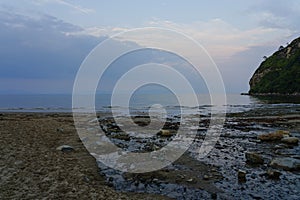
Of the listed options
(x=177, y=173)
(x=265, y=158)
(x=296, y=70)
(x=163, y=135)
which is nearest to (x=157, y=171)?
(x=177, y=173)

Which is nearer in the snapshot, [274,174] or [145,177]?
[145,177]

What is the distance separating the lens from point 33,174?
12180mm

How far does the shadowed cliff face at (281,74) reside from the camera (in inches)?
5925

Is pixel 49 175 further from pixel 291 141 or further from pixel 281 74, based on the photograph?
pixel 281 74

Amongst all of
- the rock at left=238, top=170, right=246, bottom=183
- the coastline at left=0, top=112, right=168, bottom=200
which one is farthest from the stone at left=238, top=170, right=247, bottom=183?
the coastline at left=0, top=112, right=168, bottom=200

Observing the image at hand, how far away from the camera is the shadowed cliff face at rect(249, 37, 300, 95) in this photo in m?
150

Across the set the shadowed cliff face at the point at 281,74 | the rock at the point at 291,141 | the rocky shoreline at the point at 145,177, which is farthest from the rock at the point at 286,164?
the shadowed cliff face at the point at 281,74

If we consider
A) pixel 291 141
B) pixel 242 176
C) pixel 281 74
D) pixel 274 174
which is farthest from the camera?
pixel 281 74

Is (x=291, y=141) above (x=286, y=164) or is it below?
above

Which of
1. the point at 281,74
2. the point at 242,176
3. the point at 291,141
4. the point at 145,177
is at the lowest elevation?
the point at 242,176

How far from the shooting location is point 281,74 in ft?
543

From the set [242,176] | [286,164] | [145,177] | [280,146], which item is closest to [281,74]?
[280,146]

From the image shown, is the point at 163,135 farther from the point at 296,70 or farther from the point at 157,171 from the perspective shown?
the point at 296,70

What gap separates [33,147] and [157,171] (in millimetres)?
8769
